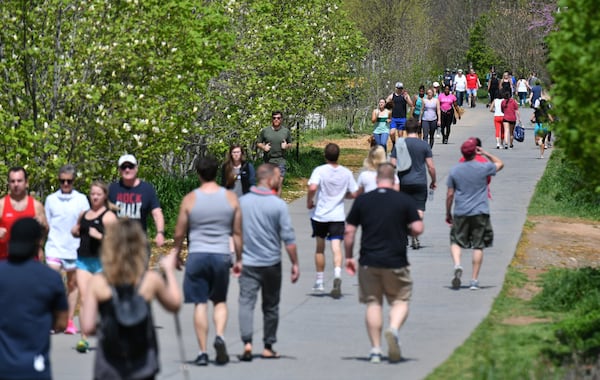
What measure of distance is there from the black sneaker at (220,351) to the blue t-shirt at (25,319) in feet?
11.6

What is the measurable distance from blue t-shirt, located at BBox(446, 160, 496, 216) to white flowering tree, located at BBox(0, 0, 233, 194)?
177 inches

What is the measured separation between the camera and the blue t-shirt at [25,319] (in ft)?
25.4

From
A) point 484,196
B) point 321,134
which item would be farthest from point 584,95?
point 321,134

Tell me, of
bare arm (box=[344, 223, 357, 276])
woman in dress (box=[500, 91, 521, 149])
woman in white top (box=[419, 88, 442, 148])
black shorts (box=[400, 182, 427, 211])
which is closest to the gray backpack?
black shorts (box=[400, 182, 427, 211])

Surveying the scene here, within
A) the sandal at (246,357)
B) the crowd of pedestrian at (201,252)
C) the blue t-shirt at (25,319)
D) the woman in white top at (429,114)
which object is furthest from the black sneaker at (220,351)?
the woman in white top at (429,114)

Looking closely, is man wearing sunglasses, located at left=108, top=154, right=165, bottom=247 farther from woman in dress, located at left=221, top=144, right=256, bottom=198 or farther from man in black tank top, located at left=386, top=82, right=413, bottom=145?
man in black tank top, located at left=386, top=82, right=413, bottom=145

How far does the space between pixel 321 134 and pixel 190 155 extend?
15.7 meters

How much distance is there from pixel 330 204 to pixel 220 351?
408 centimetres

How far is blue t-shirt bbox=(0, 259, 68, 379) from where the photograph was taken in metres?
7.73

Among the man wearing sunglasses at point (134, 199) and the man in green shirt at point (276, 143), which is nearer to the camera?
the man wearing sunglasses at point (134, 199)

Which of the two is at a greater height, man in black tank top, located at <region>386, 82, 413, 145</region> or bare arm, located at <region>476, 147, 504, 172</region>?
man in black tank top, located at <region>386, 82, 413, 145</region>

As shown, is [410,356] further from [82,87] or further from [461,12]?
[461,12]

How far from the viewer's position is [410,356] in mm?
11836

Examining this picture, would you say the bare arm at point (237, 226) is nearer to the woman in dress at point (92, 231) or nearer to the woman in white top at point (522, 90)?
the woman in dress at point (92, 231)
